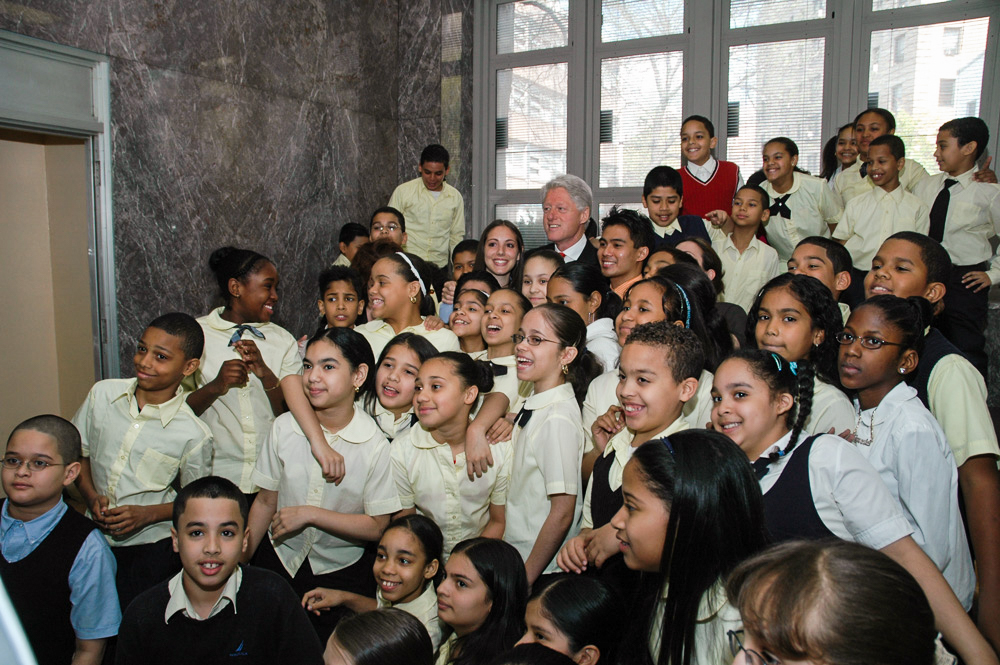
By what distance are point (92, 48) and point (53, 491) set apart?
9.05 feet

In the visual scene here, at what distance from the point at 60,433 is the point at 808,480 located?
2044 millimetres

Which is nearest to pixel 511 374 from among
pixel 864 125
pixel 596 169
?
pixel 864 125

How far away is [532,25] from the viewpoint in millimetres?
6246

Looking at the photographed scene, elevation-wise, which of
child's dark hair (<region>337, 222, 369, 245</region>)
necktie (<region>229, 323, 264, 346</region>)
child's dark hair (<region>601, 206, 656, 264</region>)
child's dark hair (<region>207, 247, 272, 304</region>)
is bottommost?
necktie (<region>229, 323, 264, 346</region>)

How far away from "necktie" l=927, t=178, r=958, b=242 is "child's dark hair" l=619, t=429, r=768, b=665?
329 centimetres

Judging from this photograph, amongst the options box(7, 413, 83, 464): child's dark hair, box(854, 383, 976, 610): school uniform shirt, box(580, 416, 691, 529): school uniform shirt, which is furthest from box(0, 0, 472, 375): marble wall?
box(854, 383, 976, 610): school uniform shirt

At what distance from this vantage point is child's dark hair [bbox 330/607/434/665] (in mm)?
1662

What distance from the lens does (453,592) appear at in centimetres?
201

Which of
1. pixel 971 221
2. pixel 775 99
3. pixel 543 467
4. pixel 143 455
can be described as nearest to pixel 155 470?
pixel 143 455

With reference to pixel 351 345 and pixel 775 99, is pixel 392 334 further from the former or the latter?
pixel 775 99

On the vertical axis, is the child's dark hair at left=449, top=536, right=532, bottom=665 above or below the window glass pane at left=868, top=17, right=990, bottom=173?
below

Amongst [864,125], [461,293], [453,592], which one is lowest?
[453,592]

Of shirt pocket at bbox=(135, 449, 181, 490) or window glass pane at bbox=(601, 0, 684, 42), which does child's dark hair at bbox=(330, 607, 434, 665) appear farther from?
window glass pane at bbox=(601, 0, 684, 42)

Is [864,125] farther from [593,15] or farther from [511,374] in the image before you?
[511,374]
